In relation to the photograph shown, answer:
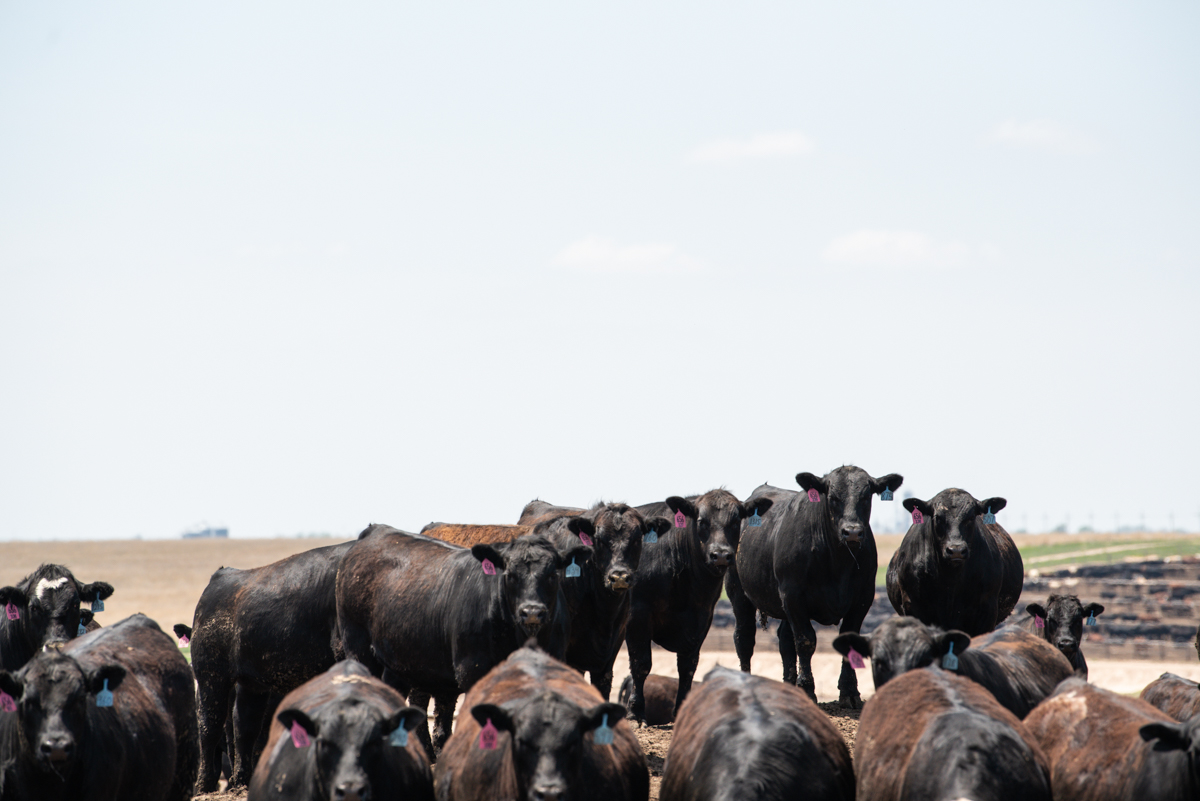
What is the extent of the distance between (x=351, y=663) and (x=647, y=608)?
196 inches

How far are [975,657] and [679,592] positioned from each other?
14.9ft

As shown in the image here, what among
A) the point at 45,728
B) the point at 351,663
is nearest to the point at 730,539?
the point at 351,663

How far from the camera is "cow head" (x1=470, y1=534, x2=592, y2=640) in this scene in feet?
32.8

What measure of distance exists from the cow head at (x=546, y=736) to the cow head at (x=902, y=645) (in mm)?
2391

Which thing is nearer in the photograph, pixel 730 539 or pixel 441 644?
pixel 441 644

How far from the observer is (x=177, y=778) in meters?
9.99

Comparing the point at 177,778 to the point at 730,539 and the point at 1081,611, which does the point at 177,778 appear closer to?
the point at 730,539

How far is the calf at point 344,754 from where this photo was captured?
7473 millimetres

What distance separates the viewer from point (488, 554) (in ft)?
34.4

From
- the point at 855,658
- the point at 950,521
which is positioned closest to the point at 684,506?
the point at 950,521

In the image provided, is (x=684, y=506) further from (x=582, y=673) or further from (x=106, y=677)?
(x=106, y=677)

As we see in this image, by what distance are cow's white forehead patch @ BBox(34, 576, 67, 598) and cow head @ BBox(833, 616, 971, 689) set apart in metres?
7.07

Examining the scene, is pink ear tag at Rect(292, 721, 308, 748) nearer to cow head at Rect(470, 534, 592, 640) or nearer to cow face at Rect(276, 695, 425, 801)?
cow face at Rect(276, 695, 425, 801)

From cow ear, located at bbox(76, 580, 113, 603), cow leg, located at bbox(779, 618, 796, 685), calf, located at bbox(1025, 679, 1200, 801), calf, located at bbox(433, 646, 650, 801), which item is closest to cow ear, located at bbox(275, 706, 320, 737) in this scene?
calf, located at bbox(433, 646, 650, 801)
